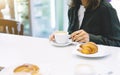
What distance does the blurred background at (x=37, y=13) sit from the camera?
2.73 m

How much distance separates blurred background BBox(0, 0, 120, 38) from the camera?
2.73 m

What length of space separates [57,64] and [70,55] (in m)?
0.14

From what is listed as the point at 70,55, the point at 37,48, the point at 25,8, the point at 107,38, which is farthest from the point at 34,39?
the point at 25,8

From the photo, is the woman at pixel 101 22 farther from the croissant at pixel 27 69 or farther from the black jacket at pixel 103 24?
the croissant at pixel 27 69

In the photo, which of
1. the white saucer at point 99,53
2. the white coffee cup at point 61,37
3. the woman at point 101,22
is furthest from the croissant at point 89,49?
the woman at point 101,22

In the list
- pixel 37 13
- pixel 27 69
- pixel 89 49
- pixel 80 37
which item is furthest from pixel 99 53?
pixel 37 13

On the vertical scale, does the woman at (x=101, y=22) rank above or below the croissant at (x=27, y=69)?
above

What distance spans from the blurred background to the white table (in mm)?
1619

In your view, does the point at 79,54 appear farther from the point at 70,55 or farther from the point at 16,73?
the point at 16,73

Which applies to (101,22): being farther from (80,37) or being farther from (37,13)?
(37,13)

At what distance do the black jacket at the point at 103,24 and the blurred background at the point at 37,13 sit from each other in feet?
4.36

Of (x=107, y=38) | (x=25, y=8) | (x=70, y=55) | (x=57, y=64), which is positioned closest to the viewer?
Result: (x=57, y=64)

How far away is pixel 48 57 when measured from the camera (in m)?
0.94

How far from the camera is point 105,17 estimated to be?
1.34 metres
